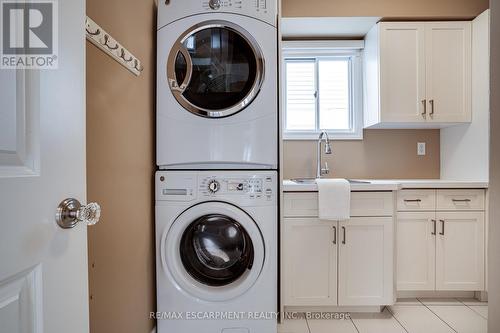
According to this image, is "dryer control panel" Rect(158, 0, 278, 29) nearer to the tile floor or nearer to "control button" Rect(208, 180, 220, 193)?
"control button" Rect(208, 180, 220, 193)

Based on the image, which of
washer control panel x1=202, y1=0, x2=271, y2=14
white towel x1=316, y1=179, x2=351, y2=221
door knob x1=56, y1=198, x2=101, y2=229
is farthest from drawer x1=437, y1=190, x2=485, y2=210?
door knob x1=56, y1=198, x2=101, y2=229

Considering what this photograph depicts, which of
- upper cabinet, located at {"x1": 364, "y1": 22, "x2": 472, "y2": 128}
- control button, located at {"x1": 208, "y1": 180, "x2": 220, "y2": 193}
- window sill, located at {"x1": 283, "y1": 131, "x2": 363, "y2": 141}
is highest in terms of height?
upper cabinet, located at {"x1": 364, "y1": 22, "x2": 472, "y2": 128}

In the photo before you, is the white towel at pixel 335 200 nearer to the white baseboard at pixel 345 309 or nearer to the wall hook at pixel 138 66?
the white baseboard at pixel 345 309

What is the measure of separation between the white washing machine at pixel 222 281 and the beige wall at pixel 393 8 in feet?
5.04

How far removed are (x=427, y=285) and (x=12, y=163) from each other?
2.53 m

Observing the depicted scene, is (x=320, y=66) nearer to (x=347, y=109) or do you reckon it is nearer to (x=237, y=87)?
(x=347, y=109)

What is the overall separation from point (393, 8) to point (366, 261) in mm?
1924

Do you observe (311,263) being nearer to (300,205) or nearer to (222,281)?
(300,205)

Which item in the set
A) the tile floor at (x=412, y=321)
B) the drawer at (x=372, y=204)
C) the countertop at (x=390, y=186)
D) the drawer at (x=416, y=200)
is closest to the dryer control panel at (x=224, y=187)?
the countertop at (x=390, y=186)

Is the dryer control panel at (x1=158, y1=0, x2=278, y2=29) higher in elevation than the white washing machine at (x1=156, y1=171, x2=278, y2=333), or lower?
higher

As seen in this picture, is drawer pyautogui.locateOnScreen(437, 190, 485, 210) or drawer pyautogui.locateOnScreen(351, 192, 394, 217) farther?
drawer pyautogui.locateOnScreen(437, 190, 485, 210)

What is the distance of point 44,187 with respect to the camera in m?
0.54

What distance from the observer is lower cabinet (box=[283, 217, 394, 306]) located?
1.94 m

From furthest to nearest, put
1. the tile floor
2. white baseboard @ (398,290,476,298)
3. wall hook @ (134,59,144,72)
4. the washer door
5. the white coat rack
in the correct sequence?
white baseboard @ (398,290,476,298), the tile floor, the washer door, wall hook @ (134,59,144,72), the white coat rack
